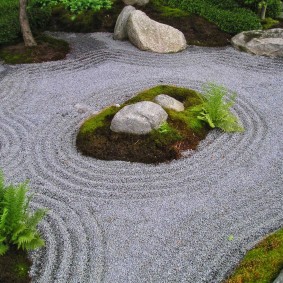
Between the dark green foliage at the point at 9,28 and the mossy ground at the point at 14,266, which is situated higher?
the dark green foliage at the point at 9,28

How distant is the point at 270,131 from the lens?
966 centimetres

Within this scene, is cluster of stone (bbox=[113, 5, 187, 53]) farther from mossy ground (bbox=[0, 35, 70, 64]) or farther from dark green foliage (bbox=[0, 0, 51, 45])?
dark green foliage (bbox=[0, 0, 51, 45])

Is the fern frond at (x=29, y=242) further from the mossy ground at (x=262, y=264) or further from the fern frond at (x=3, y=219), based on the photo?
the mossy ground at (x=262, y=264)

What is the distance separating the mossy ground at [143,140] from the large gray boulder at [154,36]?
529 cm

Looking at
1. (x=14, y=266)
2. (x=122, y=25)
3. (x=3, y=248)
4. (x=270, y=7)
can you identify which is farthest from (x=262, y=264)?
(x=270, y=7)

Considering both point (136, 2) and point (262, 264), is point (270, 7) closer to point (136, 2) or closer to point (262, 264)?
point (136, 2)

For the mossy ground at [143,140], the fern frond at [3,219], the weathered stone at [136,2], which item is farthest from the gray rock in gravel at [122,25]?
the fern frond at [3,219]

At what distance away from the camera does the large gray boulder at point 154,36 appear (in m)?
14.5

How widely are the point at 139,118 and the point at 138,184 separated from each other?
180 centimetres

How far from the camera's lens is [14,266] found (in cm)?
610

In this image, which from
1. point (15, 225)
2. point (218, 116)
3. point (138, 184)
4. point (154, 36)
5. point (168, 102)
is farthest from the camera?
point (154, 36)

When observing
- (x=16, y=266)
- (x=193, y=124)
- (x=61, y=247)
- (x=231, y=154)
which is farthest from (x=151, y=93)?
(x=16, y=266)

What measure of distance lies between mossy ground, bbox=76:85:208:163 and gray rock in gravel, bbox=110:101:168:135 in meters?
0.13

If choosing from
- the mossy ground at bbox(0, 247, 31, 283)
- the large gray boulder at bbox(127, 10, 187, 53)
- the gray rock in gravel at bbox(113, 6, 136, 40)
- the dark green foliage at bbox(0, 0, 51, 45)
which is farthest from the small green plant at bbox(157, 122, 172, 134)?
the dark green foliage at bbox(0, 0, 51, 45)
